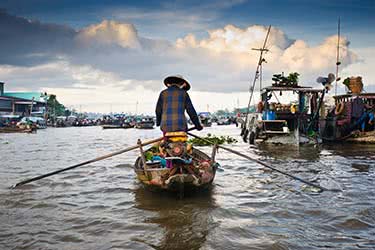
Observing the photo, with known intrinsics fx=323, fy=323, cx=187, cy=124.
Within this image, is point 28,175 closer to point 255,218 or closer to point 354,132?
point 255,218

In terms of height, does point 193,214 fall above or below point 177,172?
below

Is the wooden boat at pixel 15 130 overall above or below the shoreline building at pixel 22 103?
below

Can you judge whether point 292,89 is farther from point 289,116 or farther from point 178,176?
point 178,176

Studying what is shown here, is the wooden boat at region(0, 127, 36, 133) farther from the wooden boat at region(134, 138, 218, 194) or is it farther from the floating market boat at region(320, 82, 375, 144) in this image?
the wooden boat at region(134, 138, 218, 194)

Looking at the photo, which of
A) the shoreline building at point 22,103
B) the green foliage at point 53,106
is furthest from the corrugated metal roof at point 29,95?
the green foliage at point 53,106

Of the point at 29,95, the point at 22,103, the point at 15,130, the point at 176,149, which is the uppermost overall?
the point at 29,95

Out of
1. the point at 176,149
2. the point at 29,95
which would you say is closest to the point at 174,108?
the point at 176,149

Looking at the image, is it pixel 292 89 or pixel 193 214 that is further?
pixel 292 89

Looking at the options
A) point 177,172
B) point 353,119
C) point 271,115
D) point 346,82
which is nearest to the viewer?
point 177,172

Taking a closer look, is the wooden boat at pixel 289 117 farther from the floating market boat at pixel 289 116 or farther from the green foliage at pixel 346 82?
the green foliage at pixel 346 82

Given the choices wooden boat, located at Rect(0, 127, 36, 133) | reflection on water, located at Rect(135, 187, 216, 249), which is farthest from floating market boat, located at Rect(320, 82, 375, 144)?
wooden boat, located at Rect(0, 127, 36, 133)

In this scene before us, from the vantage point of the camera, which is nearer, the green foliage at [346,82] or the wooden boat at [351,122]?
the wooden boat at [351,122]

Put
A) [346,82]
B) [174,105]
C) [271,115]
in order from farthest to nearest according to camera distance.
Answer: [346,82]
[271,115]
[174,105]

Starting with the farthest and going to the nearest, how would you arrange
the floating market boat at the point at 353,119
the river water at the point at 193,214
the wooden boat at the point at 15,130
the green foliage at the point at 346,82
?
the wooden boat at the point at 15,130 → the green foliage at the point at 346,82 → the floating market boat at the point at 353,119 → the river water at the point at 193,214
